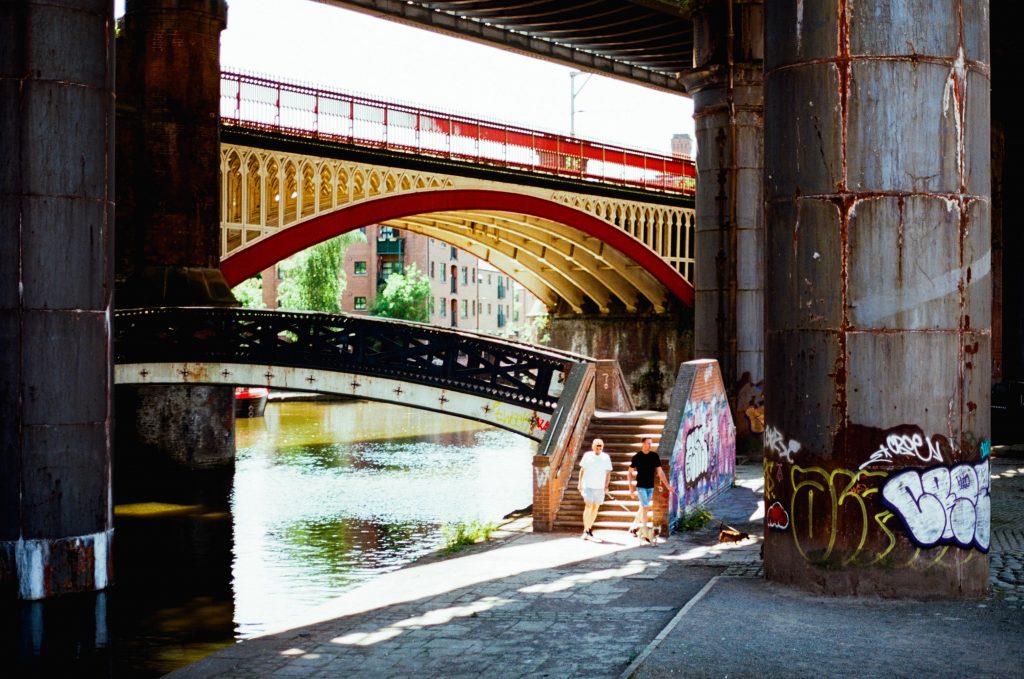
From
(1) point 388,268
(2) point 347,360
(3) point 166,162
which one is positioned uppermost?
(1) point 388,268

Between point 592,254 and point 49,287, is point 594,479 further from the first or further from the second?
point 592,254

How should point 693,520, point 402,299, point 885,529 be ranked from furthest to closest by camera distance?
point 402,299
point 693,520
point 885,529

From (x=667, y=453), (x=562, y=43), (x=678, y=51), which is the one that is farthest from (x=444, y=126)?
(x=667, y=453)

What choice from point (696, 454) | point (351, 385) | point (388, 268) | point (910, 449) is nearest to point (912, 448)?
point (910, 449)

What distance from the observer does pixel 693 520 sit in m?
17.8

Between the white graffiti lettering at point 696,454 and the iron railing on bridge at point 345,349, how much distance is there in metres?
2.45

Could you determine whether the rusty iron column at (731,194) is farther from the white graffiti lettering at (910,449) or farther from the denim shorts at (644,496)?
the white graffiti lettering at (910,449)

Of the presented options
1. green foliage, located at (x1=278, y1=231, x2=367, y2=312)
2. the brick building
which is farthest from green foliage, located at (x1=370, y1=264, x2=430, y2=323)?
green foliage, located at (x1=278, y1=231, x2=367, y2=312)

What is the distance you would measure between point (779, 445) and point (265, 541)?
35.2 ft

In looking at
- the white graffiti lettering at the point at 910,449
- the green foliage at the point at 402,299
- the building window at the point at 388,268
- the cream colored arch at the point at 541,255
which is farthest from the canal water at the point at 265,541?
the building window at the point at 388,268

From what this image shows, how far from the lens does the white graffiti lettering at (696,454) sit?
1870 cm

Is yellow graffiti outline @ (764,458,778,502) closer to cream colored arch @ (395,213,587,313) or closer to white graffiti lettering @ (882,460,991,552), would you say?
white graffiti lettering @ (882,460,991,552)

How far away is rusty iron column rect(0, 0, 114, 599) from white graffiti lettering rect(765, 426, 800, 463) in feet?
26.4

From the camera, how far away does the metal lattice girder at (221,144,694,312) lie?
31578 mm
